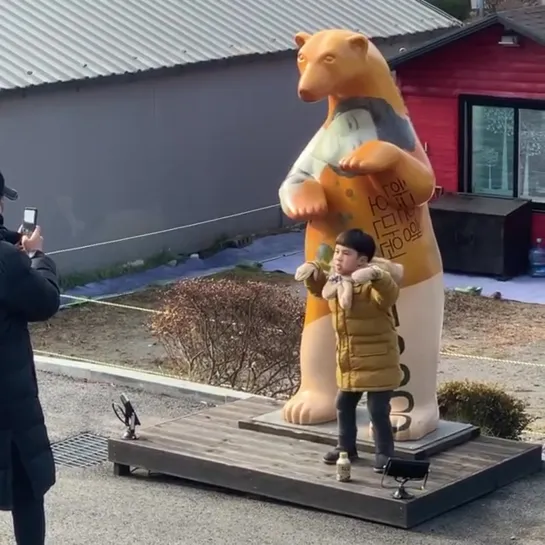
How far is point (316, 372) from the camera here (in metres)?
7.83

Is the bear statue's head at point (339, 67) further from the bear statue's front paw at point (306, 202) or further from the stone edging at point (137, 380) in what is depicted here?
the stone edging at point (137, 380)

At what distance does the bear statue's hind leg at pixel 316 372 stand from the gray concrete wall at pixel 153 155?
24.0 ft

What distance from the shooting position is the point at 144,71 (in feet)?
52.9

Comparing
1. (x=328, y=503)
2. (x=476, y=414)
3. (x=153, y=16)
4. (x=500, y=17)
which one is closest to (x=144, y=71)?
(x=153, y=16)

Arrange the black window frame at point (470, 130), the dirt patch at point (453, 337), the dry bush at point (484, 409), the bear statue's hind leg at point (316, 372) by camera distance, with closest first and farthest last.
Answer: the bear statue's hind leg at point (316, 372) < the dry bush at point (484, 409) < the dirt patch at point (453, 337) < the black window frame at point (470, 130)

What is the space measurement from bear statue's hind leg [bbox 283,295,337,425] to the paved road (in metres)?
0.69

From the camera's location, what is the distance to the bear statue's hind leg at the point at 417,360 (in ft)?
24.9

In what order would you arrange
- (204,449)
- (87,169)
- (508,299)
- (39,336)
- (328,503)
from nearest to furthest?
(328,503)
(204,449)
(39,336)
(508,299)
(87,169)

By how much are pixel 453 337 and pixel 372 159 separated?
6011 millimetres

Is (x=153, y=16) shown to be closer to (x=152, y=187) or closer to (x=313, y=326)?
(x=152, y=187)

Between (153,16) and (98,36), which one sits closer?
(98,36)

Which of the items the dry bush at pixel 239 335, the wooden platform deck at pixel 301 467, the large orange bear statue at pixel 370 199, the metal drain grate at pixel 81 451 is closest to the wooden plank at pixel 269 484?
the wooden platform deck at pixel 301 467

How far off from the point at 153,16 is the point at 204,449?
10883 mm

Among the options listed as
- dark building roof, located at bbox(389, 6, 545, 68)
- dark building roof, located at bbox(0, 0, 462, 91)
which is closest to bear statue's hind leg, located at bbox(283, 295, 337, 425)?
dark building roof, located at bbox(0, 0, 462, 91)
